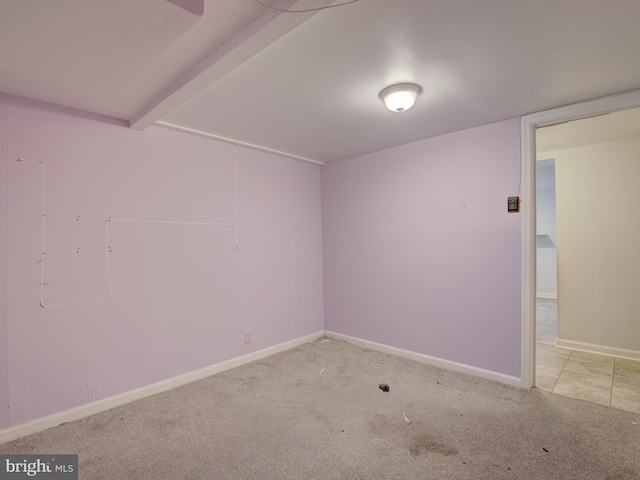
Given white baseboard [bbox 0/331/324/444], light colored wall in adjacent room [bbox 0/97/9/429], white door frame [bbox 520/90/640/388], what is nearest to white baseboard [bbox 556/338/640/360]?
white door frame [bbox 520/90/640/388]

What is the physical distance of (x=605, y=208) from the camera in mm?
3404

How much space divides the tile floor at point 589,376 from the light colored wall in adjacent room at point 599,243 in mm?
304

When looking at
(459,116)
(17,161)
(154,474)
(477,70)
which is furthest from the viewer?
(459,116)

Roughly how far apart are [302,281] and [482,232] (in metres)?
2.03

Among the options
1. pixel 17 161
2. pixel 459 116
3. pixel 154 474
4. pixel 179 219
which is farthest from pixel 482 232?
pixel 17 161

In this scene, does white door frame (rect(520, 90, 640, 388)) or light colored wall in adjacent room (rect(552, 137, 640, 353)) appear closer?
white door frame (rect(520, 90, 640, 388))

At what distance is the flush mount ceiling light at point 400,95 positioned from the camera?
6.53 feet

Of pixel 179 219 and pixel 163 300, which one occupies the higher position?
pixel 179 219

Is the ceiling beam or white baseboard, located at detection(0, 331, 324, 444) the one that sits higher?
the ceiling beam

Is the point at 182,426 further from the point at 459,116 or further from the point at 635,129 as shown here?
the point at 635,129

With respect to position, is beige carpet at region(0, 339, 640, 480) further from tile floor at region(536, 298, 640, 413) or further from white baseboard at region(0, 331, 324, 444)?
tile floor at region(536, 298, 640, 413)

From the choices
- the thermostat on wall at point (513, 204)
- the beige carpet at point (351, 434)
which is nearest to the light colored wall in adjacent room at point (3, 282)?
the beige carpet at point (351, 434)

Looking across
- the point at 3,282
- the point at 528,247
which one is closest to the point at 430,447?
the point at 528,247

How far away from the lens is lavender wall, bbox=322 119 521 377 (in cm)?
267
